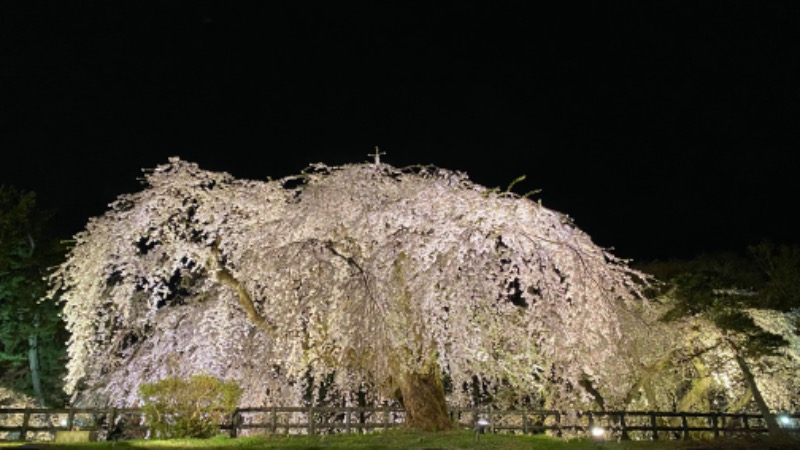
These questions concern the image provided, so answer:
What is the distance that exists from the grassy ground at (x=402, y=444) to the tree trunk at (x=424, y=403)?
0.34 meters

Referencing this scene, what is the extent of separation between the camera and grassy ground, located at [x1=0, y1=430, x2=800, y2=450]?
10180 millimetres

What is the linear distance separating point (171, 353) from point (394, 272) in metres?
6.14

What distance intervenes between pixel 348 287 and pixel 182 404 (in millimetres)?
4534

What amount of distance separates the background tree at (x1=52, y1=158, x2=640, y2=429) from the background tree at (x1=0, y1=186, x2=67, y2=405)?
12680 mm

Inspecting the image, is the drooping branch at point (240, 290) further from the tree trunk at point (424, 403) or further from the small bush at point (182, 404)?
the tree trunk at point (424, 403)

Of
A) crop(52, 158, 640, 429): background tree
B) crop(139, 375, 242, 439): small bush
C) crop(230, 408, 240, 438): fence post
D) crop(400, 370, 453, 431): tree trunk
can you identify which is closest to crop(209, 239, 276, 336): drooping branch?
crop(52, 158, 640, 429): background tree

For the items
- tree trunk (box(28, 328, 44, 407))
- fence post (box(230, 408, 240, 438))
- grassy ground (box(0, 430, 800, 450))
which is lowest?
grassy ground (box(0, 430, 800, 450))

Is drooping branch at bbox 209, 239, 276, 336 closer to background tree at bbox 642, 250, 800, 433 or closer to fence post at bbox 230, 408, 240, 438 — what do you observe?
fence post at bbox 230, 408, 240, 438

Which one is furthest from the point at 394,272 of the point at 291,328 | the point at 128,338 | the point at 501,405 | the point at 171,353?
the point at 501,405

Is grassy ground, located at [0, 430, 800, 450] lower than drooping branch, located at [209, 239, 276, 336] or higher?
lower

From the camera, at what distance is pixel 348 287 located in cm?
1017

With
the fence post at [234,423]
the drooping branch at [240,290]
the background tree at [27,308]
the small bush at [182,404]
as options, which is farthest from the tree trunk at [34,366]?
the drooping branch at [240,290]

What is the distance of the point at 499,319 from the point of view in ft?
39.7

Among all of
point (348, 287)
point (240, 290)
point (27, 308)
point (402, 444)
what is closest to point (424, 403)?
point (402, 444)
